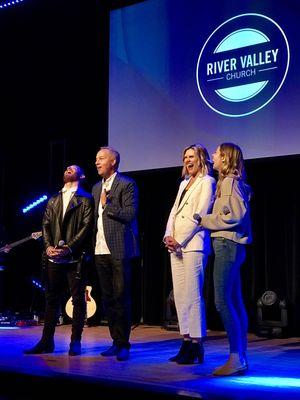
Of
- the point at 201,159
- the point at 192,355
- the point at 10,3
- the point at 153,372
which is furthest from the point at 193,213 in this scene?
the point at 10,3

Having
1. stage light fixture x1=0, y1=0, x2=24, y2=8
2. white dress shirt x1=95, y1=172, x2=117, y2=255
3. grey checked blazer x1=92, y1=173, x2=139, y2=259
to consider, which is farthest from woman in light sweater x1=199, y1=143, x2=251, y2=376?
stage light fixture x1=0, y1=0, x2=24, y2=8

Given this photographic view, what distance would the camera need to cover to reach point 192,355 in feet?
12.1

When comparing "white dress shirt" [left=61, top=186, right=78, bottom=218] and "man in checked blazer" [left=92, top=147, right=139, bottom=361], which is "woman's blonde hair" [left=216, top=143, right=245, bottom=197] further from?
"white dress shirt" [left=61, top=186, right=78, bottom=218]

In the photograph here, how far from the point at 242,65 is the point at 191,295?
2647 millimetres

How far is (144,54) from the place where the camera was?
6.23 metres

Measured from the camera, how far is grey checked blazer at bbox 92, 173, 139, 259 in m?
3.98

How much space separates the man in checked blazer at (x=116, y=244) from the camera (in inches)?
156

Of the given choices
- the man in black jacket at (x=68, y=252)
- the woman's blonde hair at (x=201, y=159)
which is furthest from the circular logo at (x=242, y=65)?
the man in black jacket at (x=68, y=252)

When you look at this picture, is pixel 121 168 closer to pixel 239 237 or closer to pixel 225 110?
pixel 225 110

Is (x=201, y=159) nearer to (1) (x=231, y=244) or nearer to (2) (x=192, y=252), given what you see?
(2) (x=192, y=252)

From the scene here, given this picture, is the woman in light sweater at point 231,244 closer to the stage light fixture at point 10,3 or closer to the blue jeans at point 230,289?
the blue jeans at point 230,289

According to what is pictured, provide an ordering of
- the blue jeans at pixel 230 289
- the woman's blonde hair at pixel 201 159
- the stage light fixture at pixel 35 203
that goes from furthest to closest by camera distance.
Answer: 1. the stage light fixture at pixel 35 203
2. the woman's blonde hair at pixel 201 159
3. the blue jeans at pixel 230 289

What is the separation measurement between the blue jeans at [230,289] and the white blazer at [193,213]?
0.38 metres

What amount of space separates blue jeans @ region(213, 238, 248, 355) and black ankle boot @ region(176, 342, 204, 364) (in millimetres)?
455
